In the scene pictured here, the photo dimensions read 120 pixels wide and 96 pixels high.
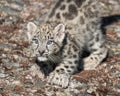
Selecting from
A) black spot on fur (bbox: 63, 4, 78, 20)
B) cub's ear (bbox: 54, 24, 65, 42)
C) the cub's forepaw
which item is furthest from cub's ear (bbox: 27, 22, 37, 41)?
black spot on fur (bbox: 63, 4, 78, 20)

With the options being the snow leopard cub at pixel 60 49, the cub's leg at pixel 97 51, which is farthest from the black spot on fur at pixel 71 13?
the cub's leg at pixel 97 51

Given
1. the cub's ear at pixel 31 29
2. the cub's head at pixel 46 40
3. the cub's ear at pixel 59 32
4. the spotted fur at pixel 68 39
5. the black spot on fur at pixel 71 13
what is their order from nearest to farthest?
the cub's head at pixel 46 40 → the spotted fur at pixel 68 39 → the cub's ear at pixel 59 32 → the cub's ear at pixel 31 29 → the black spot on fur at pixel 71 13

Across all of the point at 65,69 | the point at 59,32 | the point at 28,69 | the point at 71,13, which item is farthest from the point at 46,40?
the point at 71,13

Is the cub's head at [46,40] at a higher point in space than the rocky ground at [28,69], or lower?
higher

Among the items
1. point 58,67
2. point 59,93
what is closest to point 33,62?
point 58,67

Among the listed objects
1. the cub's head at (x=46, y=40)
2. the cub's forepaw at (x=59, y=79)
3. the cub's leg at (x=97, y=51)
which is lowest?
the cub's leg at (x=97, y=51)

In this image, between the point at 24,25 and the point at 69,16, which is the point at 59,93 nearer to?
the point at 69,16

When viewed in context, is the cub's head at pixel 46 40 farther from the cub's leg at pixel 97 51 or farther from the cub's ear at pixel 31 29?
the cub's leg at pixel 97 51
